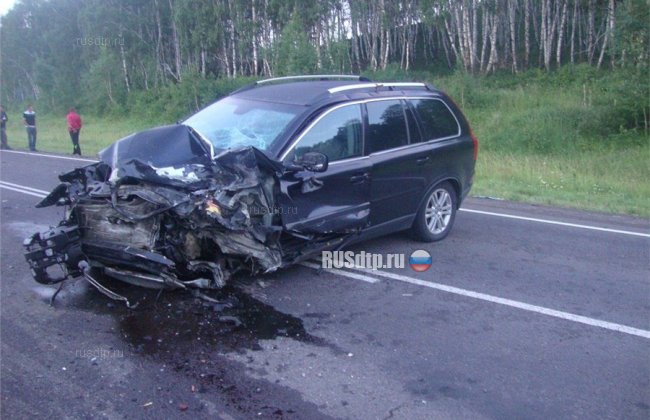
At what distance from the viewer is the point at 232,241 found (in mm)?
5156

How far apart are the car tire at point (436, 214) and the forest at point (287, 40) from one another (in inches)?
548

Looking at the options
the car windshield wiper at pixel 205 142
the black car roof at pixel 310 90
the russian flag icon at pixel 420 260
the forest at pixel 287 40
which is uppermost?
the forest at pixel 287 40

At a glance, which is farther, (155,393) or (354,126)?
(354,126)

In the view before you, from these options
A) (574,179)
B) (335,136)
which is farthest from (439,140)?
(574,179)

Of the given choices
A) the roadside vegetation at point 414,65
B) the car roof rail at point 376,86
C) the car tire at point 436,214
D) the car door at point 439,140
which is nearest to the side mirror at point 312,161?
the car roof rail at point 376,86

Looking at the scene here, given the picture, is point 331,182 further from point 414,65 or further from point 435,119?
point 414,65

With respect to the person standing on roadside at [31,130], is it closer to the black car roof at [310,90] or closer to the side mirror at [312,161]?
the black car roof at [310,90]

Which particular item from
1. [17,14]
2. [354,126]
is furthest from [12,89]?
[354,126]

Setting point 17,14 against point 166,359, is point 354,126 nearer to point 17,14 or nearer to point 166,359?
point 166,359

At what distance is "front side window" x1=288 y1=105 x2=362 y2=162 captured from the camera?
5746 mm

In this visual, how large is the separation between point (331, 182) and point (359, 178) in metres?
0.39

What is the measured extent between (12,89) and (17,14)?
888 centimetres

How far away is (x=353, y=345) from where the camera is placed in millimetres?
4645

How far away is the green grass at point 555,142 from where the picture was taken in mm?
11992
